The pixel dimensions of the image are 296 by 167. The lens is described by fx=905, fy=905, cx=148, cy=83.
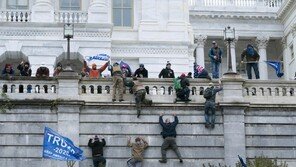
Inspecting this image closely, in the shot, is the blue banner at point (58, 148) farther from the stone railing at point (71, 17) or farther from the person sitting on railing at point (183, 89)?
the stone railing at point (71, 17)

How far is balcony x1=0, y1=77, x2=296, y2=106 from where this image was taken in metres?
37.8

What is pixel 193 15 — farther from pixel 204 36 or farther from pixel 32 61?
pixel 32 61

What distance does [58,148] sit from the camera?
3459 cm

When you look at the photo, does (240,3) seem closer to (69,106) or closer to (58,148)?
(69,106)

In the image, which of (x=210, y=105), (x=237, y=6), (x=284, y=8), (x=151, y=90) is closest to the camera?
(x=210, y=105)

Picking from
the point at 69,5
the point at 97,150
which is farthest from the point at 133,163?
the point at 69,5

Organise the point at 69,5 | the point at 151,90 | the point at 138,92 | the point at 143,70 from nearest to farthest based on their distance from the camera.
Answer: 1. the point at 138,92
2. the point at 151,90
3. the point at 143,70
4. the point at 69,5

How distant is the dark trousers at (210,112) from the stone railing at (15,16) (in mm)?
17381

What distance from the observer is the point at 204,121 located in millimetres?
38125

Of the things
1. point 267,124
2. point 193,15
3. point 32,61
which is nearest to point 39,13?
point 32,61

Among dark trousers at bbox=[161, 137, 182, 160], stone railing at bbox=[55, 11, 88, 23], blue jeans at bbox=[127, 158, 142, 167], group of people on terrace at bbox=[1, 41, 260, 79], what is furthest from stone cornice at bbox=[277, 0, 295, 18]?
blue jeans at bbox=[127, 158, 142, 167]

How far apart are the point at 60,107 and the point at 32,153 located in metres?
2.24

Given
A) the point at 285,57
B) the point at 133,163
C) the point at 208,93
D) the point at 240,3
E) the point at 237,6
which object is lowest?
the point at 133,163

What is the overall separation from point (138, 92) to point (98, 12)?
15.4 m
